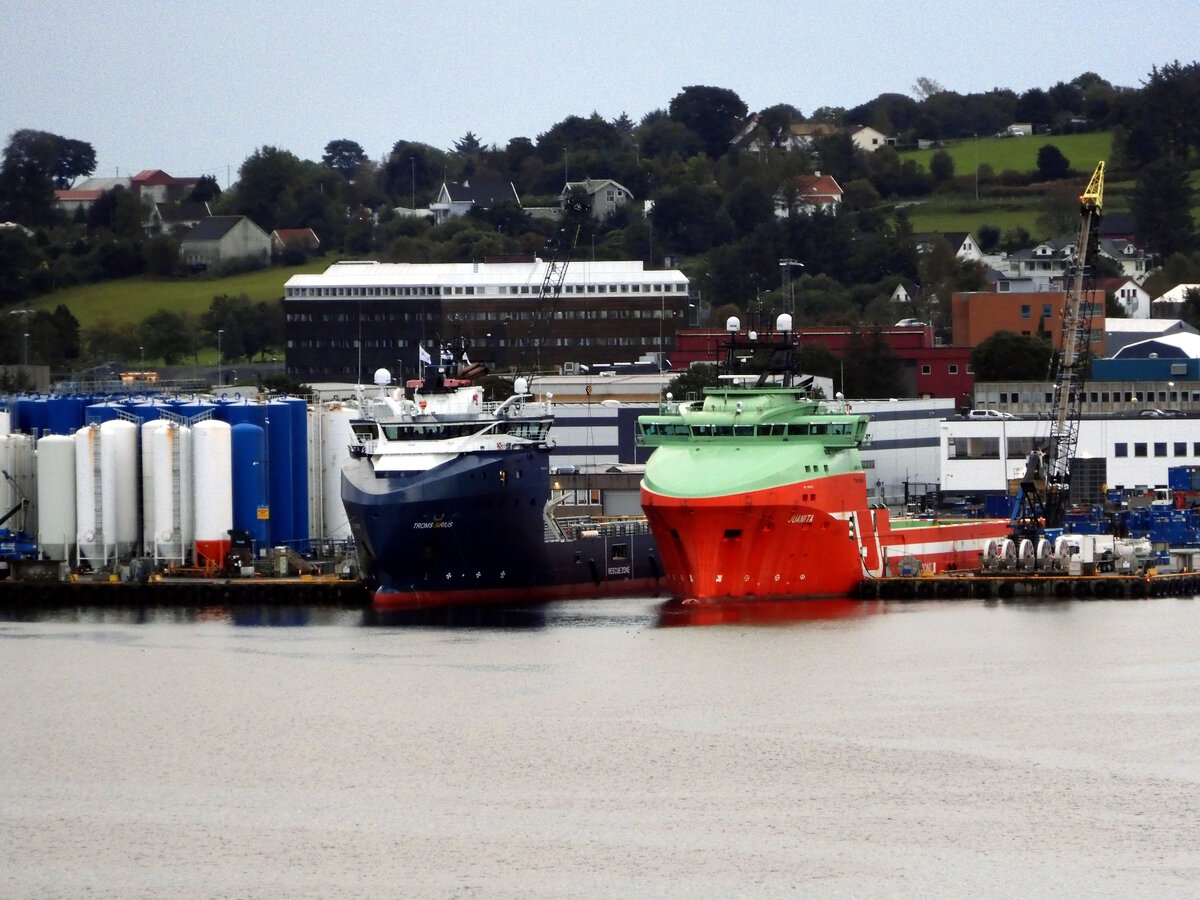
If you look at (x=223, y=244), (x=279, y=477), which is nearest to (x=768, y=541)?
(x=279, y=477)

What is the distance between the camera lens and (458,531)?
65.4 meters

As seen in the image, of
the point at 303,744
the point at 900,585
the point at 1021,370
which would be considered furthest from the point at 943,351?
the point at 303,744

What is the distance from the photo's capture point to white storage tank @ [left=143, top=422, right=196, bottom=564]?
228 feet

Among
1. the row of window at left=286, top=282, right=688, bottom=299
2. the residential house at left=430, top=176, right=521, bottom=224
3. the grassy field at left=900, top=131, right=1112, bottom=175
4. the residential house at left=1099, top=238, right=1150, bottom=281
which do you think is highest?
the grassy field at left=900, top=131, right=1112, bottom=175

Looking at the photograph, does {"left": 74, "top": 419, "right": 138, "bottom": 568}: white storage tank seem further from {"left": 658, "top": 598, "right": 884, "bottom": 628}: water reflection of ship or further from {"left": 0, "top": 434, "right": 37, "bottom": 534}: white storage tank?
{"left": 658, "top": 598, "right": 884, "bottom": 628}: water reflection of ship

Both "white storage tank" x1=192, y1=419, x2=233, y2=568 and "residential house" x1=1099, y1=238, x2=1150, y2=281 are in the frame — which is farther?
"residential house" x1=1099, y1=238, x2=1150, y2=281

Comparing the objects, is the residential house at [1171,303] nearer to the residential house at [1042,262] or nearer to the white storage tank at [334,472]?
the residential house at [1042,262]

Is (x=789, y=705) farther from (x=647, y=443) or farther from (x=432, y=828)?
(x=647, y=443)

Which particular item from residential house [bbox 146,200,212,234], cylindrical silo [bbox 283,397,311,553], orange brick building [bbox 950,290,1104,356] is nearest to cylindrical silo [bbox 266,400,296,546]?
cylindrical silo [bbox 283,397,311,553]

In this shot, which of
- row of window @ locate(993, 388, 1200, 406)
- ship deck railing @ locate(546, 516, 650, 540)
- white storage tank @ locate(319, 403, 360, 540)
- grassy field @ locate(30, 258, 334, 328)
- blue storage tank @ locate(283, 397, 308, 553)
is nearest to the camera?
blue storage tank @ locate(283, 397, 308, 553)

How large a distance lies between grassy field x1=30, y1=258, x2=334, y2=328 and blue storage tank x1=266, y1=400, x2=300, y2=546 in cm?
7927

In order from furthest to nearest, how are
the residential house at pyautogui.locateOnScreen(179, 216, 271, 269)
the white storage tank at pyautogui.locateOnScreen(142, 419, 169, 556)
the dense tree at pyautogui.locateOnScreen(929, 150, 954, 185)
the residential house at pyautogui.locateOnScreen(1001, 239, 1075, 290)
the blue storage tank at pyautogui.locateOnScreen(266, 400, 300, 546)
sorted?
the dense tree at pyautogui.locateOnScreen(929, 150, 954, 185)
the residential house at pyautogui.locateOnScreen(179, 216, 271, 269)
the residential house at pyautogui.locateOnScreen(1001, 239, 1075, 290)
the blue storage tank at pyautogui.locateOnScreen(266, 400, 300, 546)
the white storage tank at pyautogui.locateOnScreen(142, 419, 169, 556)

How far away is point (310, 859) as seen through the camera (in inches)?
1517

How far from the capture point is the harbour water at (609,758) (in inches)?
1487
